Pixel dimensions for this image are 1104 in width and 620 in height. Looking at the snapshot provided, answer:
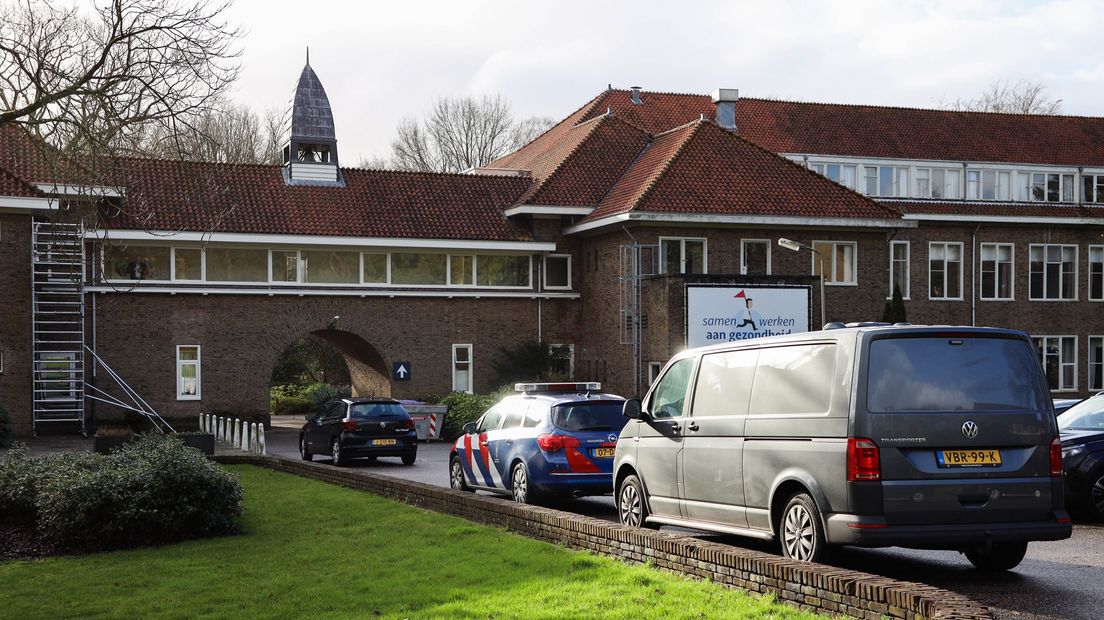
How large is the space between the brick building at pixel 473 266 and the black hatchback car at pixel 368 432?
10.7 metres

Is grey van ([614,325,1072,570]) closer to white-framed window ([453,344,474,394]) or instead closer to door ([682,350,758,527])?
door ([682,350,758,527])

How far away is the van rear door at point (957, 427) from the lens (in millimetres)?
9750

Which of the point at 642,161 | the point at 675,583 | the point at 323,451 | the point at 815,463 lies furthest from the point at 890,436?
the point at 642,161

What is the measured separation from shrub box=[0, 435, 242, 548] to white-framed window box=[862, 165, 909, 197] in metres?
37.9

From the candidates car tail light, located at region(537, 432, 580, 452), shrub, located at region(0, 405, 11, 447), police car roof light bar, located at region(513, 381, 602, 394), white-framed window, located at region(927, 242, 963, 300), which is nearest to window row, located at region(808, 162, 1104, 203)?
white-framed window, located at region(927, 242, 963, 300)

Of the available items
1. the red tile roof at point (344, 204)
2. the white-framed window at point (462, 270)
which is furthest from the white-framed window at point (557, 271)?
the white-framed window at point (462, 270)

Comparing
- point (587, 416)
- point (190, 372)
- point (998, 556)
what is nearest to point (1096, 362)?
point (190, 372)

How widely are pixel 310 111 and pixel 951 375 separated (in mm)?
36265

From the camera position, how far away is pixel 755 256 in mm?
39656

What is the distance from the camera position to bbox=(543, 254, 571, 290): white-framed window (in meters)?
42.5

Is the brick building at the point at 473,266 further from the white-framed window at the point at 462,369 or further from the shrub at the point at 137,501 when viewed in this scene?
the shrub at the point at 137,501

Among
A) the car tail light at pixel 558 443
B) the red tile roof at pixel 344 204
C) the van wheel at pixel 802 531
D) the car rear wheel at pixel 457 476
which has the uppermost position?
the red tile roof at pixel 344 204

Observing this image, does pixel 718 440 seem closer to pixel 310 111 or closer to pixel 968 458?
pixel 968 458

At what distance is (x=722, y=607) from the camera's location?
8703 millimetres
